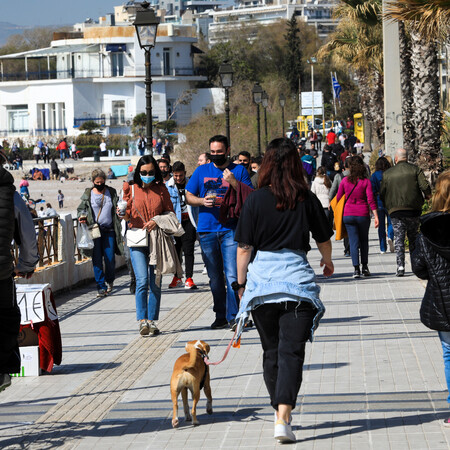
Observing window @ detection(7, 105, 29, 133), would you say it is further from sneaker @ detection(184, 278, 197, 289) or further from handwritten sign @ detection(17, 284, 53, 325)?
handwritten sign @ detection(17, 284, 53, 325)

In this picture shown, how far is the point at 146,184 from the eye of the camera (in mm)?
10102

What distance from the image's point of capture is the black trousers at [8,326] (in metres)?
6.03

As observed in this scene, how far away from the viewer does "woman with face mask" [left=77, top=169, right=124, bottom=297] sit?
1373 cm

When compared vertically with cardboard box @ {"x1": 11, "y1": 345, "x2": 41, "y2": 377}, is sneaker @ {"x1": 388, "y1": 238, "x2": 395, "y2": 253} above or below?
above

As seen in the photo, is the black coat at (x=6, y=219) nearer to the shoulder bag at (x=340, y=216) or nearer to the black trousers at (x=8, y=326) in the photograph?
the black trousers at (x=8, y=326)

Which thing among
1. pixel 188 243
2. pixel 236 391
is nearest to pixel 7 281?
pixel 236 391

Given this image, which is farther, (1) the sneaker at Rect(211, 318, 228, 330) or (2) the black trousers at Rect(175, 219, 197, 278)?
(2) the black trousers at Rect(175, 219, 197, 278)

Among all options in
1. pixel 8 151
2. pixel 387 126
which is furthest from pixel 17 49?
pixel 387 126

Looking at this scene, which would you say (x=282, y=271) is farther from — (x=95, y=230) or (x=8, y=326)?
(x=95, y=230)

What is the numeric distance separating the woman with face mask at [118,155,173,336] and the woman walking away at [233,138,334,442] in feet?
13.1

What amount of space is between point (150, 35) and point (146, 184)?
674 centimetres

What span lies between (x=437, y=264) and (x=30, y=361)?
3.96 metres

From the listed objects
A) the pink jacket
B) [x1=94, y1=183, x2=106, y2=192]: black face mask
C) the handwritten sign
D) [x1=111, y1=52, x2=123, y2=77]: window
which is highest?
[x1=111, y1=52, x2=123, y2=77]: window

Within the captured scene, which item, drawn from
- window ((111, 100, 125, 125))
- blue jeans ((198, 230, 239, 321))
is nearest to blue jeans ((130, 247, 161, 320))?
blue jeans ((198, 230, 239, 321))
